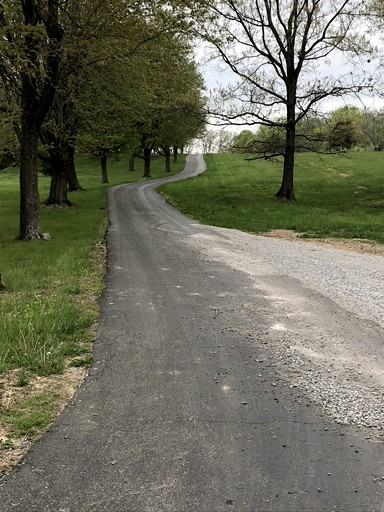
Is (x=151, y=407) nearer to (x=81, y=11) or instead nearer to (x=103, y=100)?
(x=81, y=11)

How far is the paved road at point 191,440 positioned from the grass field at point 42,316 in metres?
0.29

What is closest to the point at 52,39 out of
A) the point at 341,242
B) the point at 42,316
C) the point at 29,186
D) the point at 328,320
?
the point at 29,186

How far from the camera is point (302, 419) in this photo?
11.7 feet

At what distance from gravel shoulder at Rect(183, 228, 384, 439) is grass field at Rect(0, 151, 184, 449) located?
234 cm

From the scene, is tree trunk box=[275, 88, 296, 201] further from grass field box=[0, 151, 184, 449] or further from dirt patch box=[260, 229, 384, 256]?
grass field box=[0, 151, 184, 449]

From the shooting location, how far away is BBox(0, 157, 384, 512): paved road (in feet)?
8.78

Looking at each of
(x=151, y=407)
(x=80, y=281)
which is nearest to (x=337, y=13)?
(x=80, y=281)

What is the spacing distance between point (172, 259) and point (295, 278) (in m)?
3.16

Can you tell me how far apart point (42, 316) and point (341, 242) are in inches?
426

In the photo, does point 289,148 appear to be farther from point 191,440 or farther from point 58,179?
point 191,440

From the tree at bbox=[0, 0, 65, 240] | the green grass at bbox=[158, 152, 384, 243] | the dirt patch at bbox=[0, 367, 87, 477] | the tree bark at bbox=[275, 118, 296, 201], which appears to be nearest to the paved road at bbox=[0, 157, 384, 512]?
the dirt patch at bbox=[0, 367, 87, 477]

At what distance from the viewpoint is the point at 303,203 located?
24.1 m

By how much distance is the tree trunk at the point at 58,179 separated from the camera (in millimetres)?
23359

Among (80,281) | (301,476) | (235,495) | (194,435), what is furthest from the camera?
(80,281)
